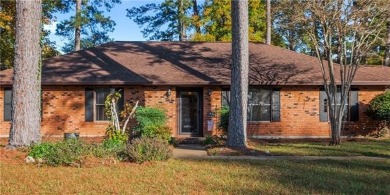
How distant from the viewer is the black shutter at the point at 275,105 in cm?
1795

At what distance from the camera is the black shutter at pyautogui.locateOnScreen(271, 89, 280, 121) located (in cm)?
1795

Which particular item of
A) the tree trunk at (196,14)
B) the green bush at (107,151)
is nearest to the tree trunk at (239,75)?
the green bush at (107,151)

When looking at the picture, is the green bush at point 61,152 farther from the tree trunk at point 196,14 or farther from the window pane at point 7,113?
the tree trunk at point 196,14

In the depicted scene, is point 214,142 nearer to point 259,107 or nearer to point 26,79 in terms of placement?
point 259,107

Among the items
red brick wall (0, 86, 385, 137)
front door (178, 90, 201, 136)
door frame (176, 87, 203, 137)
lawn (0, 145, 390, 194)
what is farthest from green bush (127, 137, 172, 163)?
front door (178, 90, 201, 136)

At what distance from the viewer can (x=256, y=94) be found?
1811 centimetres

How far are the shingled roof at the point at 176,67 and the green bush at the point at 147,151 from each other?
715 centimetres

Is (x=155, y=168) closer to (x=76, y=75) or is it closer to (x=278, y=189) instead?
(x=278, y=189)

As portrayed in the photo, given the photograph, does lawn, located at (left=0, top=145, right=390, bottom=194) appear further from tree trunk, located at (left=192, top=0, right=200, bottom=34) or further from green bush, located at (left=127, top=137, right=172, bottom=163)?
tree trunk, located at (left=192, top=0, right=200, bottom=34)

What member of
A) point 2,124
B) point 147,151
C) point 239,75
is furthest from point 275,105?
point 2,124

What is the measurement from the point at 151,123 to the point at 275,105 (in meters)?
5.87

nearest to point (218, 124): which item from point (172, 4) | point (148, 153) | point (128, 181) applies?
point (148, 153)

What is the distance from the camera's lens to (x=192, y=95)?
59.6 ft

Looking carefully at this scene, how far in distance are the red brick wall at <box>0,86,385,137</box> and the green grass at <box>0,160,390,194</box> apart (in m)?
7.59
